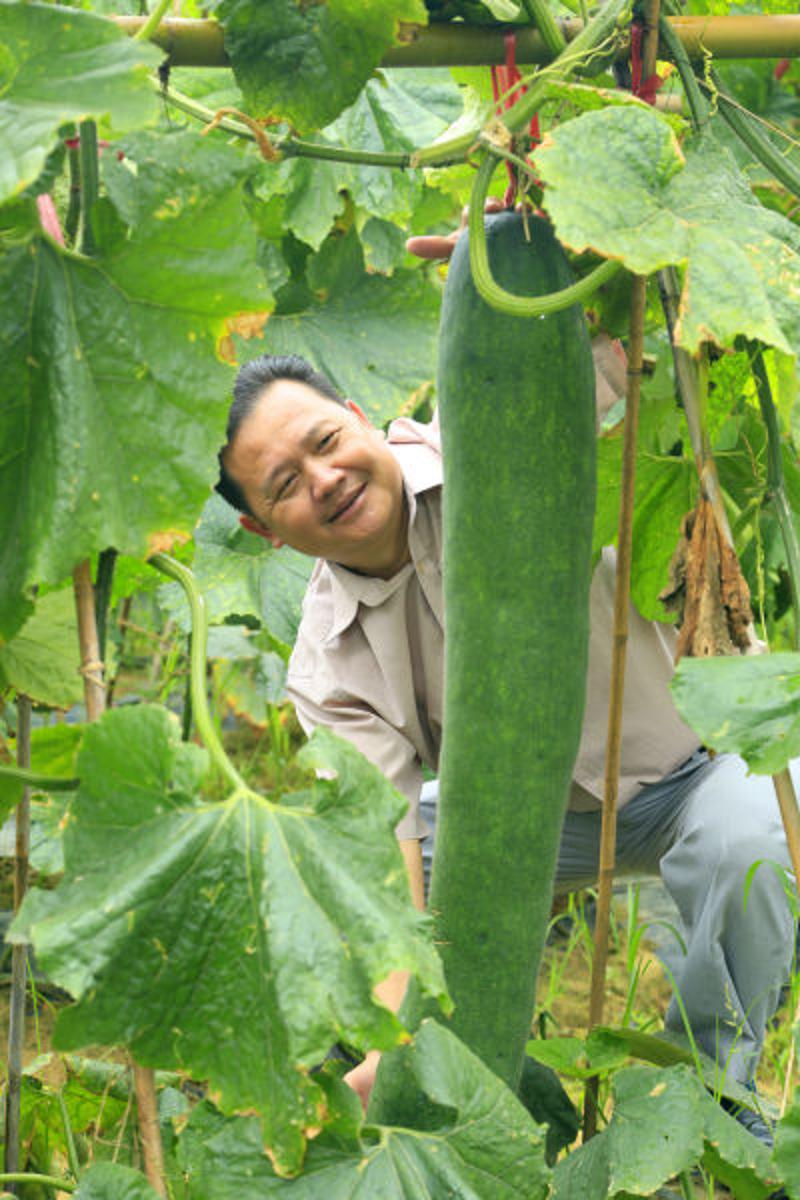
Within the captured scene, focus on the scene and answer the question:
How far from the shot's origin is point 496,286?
3.81ft

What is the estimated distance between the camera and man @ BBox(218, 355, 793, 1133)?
7.12 feet

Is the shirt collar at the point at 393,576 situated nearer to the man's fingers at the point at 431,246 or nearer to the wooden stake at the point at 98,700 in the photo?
the man's fingers at the point at 431,246

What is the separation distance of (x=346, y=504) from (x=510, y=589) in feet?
2.52

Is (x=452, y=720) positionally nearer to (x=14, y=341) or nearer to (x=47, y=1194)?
(x=14, y=341)

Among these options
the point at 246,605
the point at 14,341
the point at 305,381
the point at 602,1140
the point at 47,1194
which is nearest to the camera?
the point at 14,341

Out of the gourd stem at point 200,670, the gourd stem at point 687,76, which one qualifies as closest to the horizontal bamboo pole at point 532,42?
the gourd stem at point 687,76

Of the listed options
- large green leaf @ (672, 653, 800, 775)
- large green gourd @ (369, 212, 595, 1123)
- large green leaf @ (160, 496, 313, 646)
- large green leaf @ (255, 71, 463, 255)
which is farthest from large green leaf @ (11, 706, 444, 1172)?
large green leaf @ (255, 71, 463, 255)

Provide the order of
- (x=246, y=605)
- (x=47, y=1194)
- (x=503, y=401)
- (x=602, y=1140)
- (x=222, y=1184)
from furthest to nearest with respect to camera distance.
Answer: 1. (x=246, y=605)
2. (x=47, y=1194)
3. (x=602, y=1140)
4. (x=503, y=401)
5. (x=222, y=1184)

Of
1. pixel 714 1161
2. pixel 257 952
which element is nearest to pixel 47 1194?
pixel 714 1161

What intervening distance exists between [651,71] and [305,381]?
1065 mm

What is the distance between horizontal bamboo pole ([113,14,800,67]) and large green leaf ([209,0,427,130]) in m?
0.04

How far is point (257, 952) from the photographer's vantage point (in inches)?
41.6

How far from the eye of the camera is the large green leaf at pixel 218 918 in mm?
1040

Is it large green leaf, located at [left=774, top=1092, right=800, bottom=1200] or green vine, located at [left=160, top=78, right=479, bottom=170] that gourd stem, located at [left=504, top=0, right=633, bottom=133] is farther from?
large green leaf, located at [left=774, top=1092, right=800, bottom=1200]
